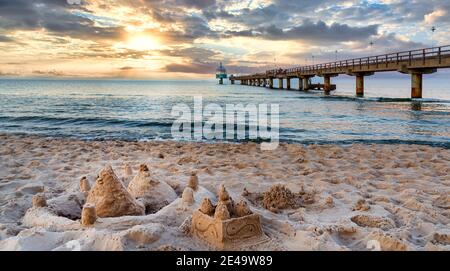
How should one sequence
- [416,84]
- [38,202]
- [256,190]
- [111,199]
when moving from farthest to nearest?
1. [416,84]
2. [256,190]
3. [38,202]
4. [111,199]

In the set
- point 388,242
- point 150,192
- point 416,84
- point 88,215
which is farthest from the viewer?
point 416,84

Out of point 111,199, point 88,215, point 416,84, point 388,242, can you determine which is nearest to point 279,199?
point 388,242

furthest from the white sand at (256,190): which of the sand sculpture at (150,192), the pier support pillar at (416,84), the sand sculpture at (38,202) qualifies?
the pier support pillar at (416,84)

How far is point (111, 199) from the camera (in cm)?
490

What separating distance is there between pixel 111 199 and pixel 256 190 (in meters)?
2.80

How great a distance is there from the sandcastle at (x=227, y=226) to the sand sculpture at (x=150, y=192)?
1365mm

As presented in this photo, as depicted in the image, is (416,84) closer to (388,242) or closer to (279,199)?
(279,199)

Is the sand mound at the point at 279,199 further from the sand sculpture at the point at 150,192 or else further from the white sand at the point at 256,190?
the sand sculpture at the point at 150,192

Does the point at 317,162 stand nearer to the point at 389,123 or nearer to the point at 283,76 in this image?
the point at 389,123

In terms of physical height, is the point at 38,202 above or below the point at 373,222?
above

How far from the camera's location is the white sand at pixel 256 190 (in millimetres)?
4168

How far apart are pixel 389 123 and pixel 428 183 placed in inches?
519

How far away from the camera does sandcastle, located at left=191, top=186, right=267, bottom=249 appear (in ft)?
13.0
